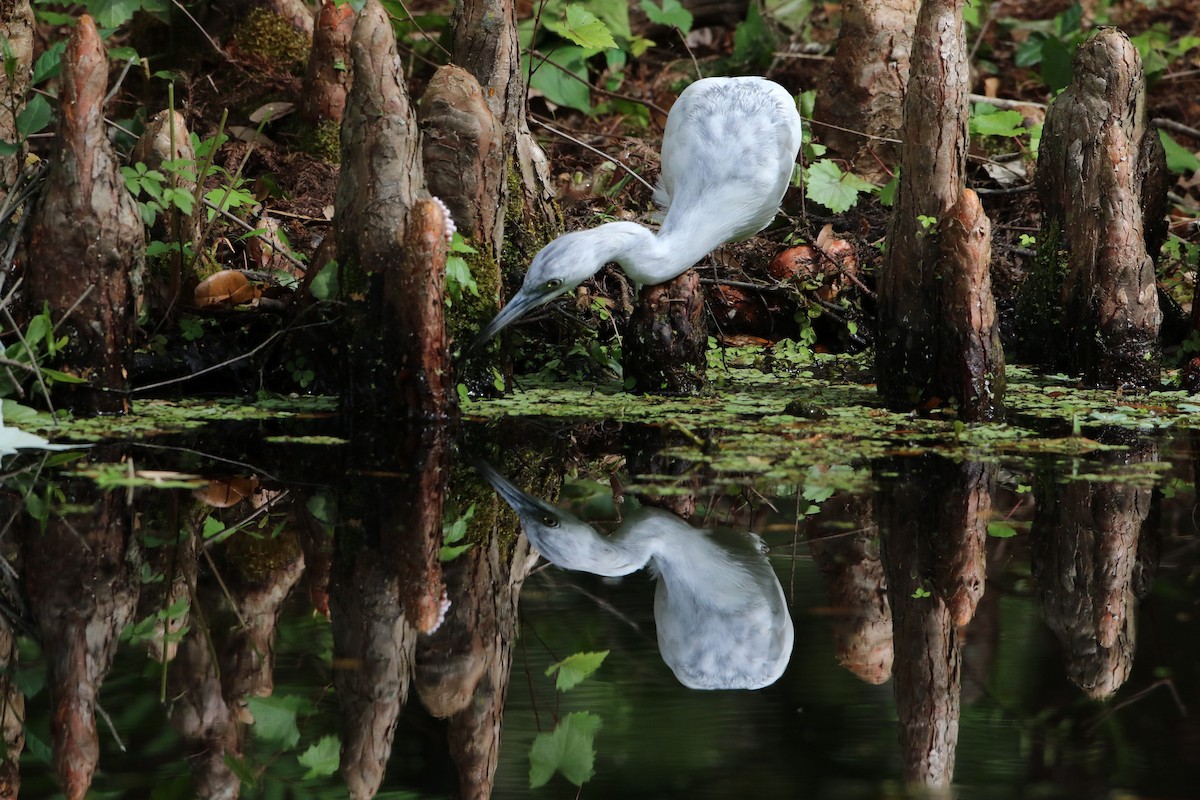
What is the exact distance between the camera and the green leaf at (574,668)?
313cm

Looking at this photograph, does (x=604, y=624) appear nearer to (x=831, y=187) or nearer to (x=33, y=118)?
(x=33, y=118)

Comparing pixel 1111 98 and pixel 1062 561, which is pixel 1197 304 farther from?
pixel 1062 561

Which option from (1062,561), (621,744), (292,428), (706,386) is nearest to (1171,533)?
(1062,561)

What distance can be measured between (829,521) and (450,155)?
2.39 meters

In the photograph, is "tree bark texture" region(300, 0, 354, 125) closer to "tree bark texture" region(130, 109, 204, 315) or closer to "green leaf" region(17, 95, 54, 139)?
"tree bark texture" region(130, 109, 204, 315)

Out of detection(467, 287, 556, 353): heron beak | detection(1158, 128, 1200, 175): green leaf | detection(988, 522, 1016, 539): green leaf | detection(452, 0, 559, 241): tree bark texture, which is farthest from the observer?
detection(1158, 128, 1200, 175): green leaf

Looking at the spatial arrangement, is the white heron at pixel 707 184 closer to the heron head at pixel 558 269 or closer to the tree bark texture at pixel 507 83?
the heron head at pixel 558 269

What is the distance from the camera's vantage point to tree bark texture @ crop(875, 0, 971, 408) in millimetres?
5574

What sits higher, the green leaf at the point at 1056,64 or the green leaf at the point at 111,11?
the green leaf at the point at 111,11

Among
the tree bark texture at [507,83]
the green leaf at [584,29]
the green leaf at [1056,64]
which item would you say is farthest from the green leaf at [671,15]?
the tree bark texture at [507,83]

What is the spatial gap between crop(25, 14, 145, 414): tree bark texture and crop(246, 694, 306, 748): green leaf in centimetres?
275

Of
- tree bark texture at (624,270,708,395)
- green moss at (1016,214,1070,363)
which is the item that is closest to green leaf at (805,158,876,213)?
green moss at (1016,214,1070,363)

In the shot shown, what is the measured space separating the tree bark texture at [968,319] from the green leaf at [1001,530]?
142 centimetres

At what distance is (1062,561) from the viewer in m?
3.91
